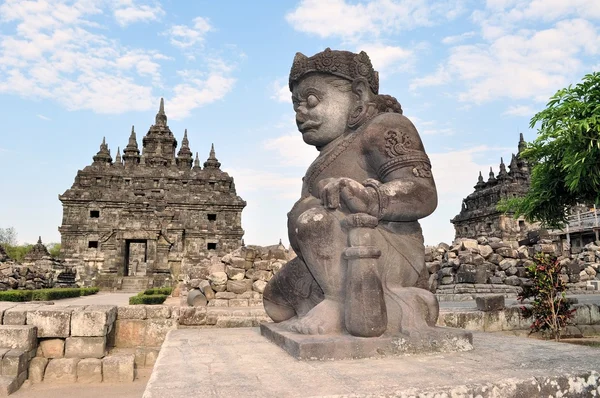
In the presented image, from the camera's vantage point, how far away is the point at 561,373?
1956 millimetres

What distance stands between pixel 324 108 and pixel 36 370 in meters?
5.30

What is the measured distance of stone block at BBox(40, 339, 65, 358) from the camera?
19.6 feet

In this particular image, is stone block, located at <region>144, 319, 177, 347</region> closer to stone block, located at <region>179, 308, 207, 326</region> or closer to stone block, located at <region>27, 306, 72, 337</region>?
stone block, located at <region>179, 308, 207, 326</region>

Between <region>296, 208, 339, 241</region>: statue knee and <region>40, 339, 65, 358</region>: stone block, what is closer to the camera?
<region>296, 208, 339, 241</region>: statue knee

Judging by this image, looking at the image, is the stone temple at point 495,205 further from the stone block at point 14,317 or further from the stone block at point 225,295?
the stone block at point 14,317

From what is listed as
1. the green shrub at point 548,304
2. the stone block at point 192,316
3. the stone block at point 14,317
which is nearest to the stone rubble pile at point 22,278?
the stone block at point 14,317

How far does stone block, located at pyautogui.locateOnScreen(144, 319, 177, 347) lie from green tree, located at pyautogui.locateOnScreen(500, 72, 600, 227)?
7.46m

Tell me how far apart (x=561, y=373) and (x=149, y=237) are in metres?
29.9

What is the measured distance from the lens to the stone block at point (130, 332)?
6531mm

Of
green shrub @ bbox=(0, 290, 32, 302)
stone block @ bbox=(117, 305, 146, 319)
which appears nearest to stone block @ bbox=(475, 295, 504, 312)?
stone block @ bbox=(117, 305, 146, 319)

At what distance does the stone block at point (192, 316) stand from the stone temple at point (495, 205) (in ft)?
92.5

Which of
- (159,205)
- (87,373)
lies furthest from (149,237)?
(87,373)

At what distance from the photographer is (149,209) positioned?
117ft

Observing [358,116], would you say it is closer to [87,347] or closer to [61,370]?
[87,347]
